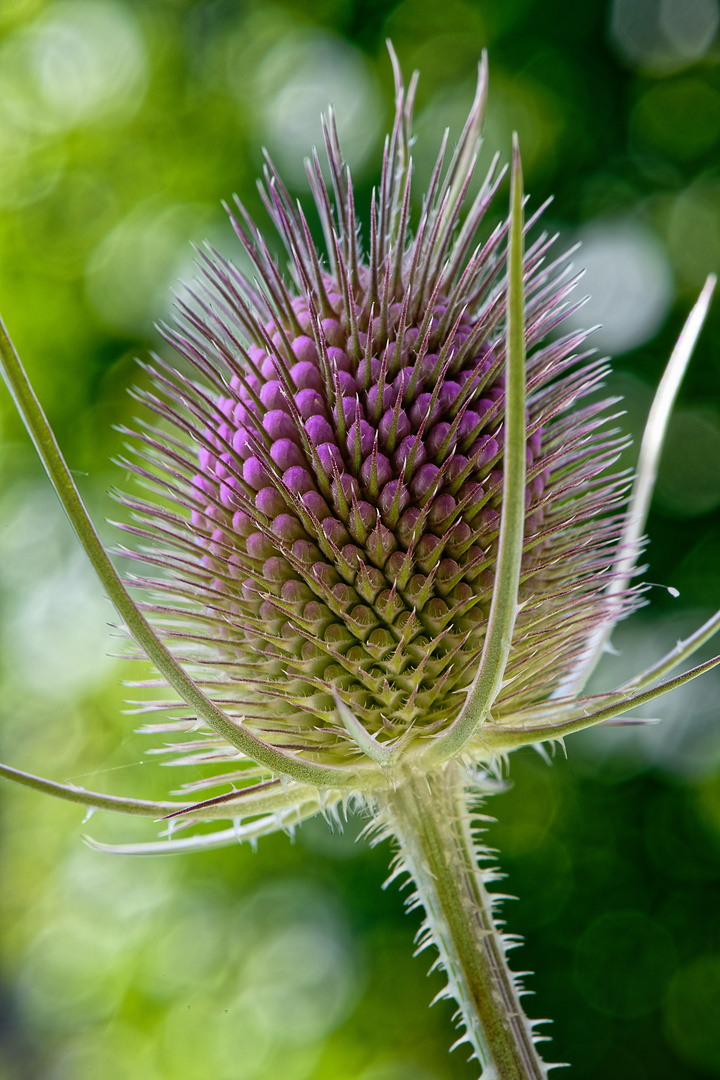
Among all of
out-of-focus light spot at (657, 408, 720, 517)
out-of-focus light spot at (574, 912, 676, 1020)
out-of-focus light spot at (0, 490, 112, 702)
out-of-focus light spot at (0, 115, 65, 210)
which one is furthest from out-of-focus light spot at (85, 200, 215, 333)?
out-of-focus light spot at (574, 912, 676, 1020)

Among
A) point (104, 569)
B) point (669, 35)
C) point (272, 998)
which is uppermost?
point (669, 35)

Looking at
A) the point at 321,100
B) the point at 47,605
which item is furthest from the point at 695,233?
the point at 47,605


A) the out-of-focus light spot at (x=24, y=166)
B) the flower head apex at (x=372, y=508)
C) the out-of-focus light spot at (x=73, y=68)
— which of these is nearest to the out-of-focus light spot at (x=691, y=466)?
the flower head apex at (x=372, y=508)

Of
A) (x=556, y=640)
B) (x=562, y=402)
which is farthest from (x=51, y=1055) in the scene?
(x=562, y=402)

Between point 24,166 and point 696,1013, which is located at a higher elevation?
point 24,166

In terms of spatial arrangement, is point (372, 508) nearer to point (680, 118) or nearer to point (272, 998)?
point (680, 118)

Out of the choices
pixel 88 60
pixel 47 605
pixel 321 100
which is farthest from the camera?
pixel 47 605

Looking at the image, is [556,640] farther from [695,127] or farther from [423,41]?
[423,41]
